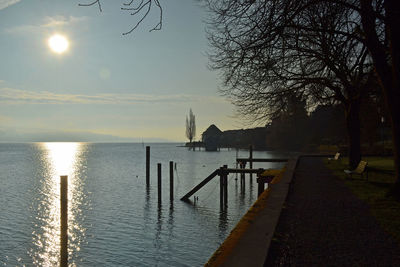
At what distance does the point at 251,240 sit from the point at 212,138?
144 metres

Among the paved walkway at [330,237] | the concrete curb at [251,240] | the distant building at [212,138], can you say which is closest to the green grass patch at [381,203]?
the paved walkway at [330,237]

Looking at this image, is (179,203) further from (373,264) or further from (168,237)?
(373,264)

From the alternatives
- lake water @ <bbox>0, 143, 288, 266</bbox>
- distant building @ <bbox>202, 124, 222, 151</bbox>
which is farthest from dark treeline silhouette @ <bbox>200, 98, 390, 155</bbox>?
lake water @ <bbox>0, 143, 288, 266</bbox>

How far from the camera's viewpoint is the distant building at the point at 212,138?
150 metres

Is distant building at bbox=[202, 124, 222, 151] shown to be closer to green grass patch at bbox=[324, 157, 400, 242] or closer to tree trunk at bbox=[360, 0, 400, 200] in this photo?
green grass patch at bbox=[324, 157, 400, 242]

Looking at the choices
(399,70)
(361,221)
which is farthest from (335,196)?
(399,70)

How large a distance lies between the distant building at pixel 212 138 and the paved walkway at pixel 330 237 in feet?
456

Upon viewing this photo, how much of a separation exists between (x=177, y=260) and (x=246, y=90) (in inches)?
319

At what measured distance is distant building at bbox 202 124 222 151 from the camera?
14950 centimetres

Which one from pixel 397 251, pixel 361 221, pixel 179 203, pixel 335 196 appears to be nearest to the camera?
pixel 397 251

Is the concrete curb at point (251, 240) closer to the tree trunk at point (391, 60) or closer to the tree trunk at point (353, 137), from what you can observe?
the tree trunk at point (391, 60)

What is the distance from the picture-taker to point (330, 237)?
6.36 m

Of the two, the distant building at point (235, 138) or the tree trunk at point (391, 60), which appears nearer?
the tree trunk at point (391, 60)

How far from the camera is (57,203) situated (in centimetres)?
2531
